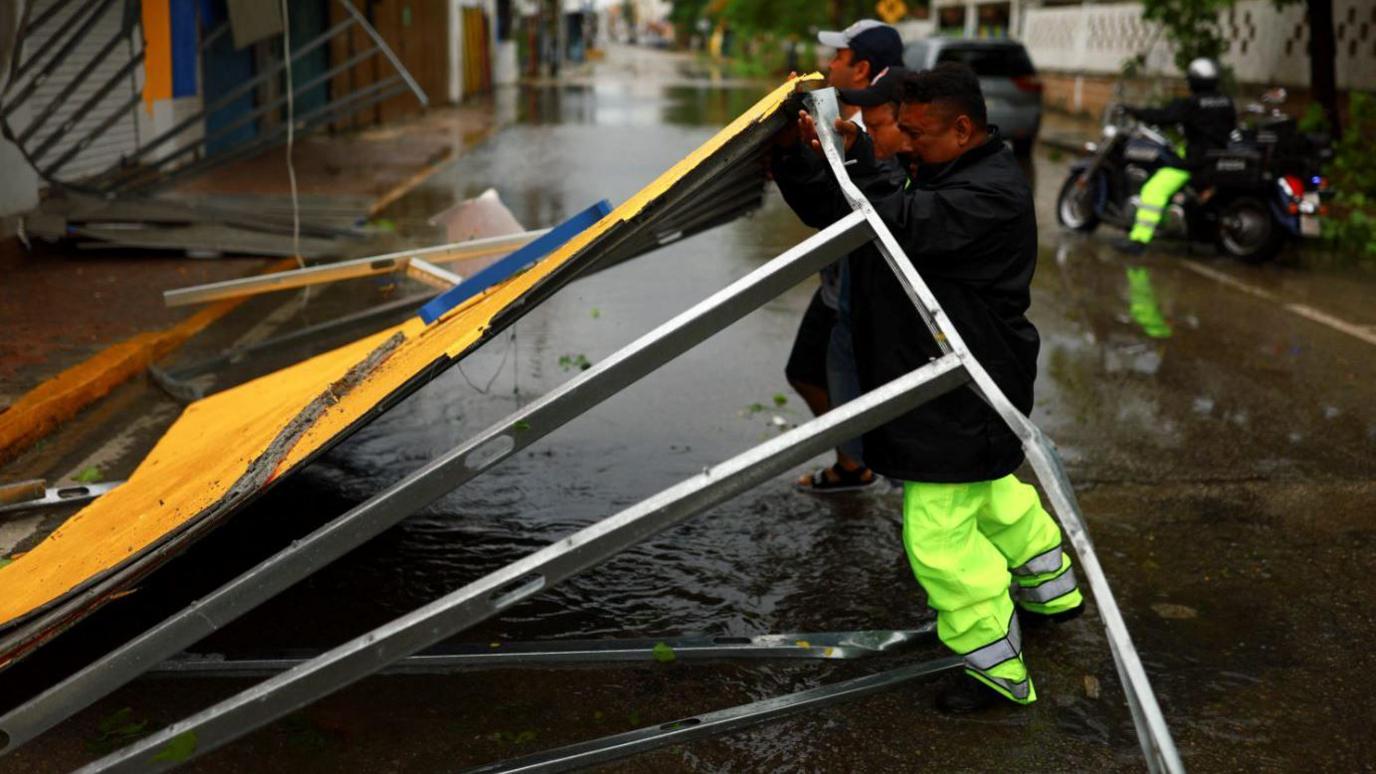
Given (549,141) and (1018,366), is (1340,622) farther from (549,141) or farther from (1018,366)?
(549,141)

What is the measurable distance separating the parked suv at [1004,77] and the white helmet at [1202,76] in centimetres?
808

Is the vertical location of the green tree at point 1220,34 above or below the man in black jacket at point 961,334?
above

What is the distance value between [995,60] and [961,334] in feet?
57.4

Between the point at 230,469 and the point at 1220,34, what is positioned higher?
the point at 1220,34

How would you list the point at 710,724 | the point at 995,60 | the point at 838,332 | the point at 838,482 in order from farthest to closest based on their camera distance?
the point at 995,60 → the point at 838,482 → the point at 838,332 → the point at 710,724

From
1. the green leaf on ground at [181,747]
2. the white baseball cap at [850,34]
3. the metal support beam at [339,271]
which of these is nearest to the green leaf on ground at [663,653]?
the green leaf on ground at [181,747]

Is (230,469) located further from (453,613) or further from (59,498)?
(59,498)

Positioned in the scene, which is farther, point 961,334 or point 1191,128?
point 1191,128

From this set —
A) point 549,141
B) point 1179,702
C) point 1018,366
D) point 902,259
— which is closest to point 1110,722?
point 1179,702

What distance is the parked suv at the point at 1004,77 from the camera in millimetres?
19297

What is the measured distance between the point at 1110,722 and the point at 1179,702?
26cm

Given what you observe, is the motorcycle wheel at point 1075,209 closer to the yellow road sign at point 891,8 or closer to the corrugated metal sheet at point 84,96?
the corrugated metal sheet at point 84,96

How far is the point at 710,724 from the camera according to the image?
345 centimetres

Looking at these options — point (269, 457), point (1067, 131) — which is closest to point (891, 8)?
point (1067, 131)
